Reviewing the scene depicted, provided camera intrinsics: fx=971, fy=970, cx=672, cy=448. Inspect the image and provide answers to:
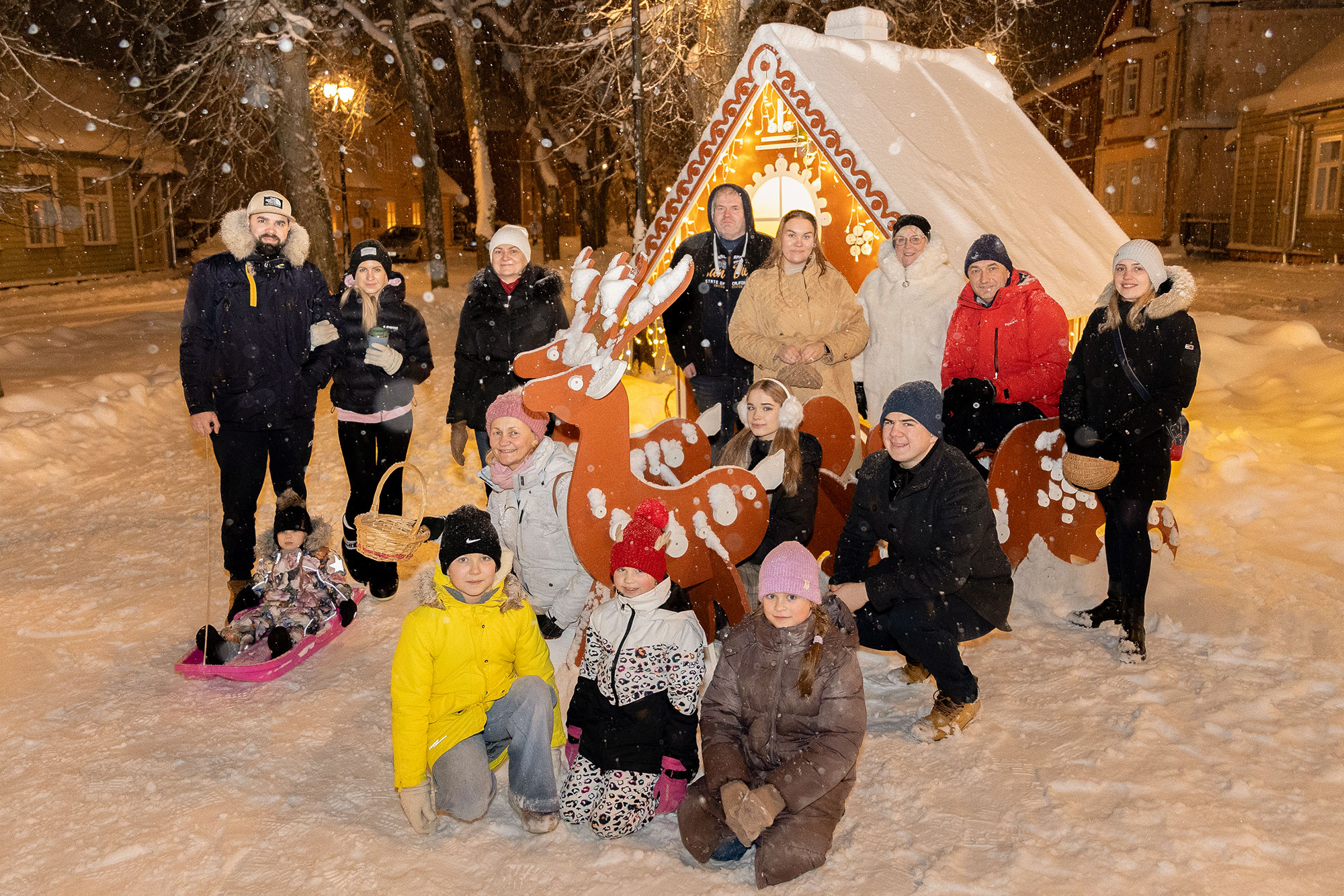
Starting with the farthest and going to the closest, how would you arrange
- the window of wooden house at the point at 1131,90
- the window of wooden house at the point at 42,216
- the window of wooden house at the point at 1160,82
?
the window of wooden house at the point at 1131,90 < the window of wooden house at the point at 1160,82 < the window of wooden house at the point at 42,216

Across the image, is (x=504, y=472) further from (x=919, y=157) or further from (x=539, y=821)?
(x=919, y=157)

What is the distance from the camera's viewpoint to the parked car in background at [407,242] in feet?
100

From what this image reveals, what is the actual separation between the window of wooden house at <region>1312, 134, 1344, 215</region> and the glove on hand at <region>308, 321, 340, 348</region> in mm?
20968

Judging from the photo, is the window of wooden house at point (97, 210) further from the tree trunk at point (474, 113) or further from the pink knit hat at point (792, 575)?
the pink knit hat at point (792, 575)

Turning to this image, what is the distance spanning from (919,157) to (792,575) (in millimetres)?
4166

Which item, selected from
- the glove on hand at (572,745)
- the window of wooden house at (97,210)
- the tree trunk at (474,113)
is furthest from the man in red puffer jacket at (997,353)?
the window of wooden house at (97,210)

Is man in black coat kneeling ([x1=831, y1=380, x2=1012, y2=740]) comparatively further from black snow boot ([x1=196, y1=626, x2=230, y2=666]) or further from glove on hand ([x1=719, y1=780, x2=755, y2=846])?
black snow boot ([x1=196, y1=626, x2=230, y2=666])

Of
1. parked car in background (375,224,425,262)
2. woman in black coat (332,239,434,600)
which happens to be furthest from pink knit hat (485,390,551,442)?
parked car in background (375,224,425,262)

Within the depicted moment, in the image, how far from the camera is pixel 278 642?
4145 millimetres

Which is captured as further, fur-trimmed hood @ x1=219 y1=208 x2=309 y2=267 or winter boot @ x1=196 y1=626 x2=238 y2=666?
fur-trimmed hood @ x1=219 y1=208 x2=309 y2=267

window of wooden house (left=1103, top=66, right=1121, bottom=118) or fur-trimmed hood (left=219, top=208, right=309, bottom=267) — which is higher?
window of wooden house (left=1103, top=66, right=1121, bottom=118)

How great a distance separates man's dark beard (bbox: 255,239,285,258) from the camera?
14.3 feet

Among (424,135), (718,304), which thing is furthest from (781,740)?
(424,135)

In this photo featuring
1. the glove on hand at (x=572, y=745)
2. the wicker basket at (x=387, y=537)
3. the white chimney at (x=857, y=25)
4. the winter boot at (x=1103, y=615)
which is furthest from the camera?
the white chimney at (x=857, y=25)
